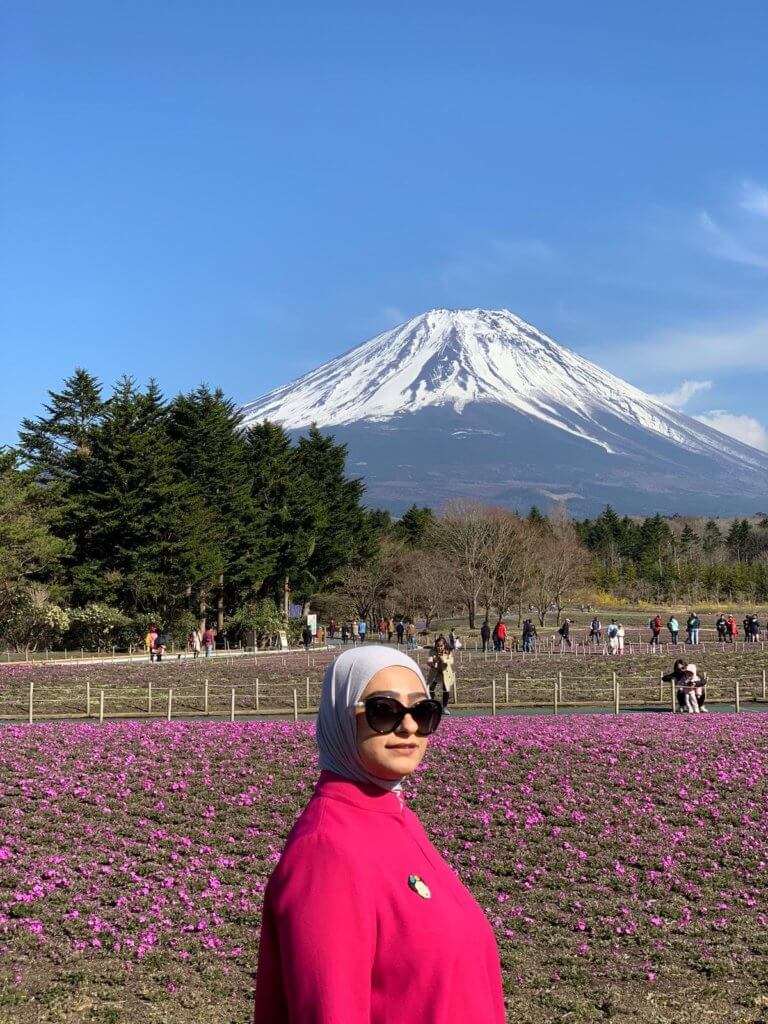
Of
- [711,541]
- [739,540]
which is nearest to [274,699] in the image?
[739,540]

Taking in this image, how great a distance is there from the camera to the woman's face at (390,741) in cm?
319

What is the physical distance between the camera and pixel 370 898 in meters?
2.93

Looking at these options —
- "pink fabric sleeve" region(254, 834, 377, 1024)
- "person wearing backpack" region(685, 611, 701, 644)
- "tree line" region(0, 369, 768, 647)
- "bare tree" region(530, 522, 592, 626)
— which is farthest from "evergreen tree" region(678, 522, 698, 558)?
"pink fabric sleeve" region(254, 834, 377, 1024)

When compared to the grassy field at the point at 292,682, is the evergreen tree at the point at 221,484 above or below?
above

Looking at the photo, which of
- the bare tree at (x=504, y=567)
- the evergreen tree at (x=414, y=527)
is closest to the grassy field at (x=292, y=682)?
the bare tree at (x=504, y=567)

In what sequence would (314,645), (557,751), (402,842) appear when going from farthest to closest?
(314,645), (557,751), (402,842)

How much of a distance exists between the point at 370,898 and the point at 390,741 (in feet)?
1.51

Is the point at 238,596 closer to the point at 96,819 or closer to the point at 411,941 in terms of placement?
the point at 96,819

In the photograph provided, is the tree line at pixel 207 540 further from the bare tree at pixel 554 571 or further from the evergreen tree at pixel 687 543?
the evergreen tree at pixel 687 543

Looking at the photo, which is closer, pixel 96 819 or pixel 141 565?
pixel 96 819

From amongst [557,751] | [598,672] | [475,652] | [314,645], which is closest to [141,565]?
[314,645]

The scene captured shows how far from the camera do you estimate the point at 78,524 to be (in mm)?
51281

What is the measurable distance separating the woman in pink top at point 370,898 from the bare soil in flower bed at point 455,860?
5.38 m

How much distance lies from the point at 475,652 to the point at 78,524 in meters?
20.0
